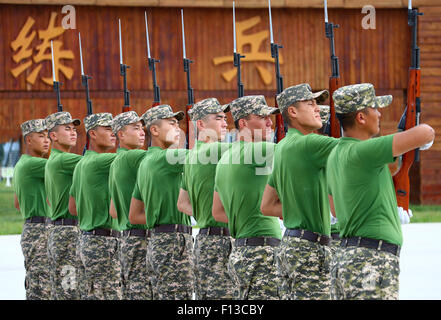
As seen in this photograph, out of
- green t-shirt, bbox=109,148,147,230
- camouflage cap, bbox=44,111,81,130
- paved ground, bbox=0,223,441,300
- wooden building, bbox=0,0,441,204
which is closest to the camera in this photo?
green t-shirt, bbox=109,148,147,230

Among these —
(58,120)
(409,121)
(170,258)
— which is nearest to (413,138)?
(170,258)

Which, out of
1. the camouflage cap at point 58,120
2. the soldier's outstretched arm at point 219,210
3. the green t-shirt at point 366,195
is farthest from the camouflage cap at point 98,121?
the green t-shirt at point 366,195

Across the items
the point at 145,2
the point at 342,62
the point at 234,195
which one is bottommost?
the point at 234,195

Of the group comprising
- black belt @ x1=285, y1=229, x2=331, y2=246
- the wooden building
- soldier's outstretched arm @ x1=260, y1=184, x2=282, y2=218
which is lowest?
black belt @ x1=285, y1=229, x2=331, y2=246

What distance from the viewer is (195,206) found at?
16.7 ft

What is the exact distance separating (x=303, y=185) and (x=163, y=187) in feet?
4.96

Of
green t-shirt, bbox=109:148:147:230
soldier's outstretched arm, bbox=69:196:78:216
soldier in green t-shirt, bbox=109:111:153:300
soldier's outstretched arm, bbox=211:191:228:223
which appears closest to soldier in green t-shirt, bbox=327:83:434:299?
soldier's outstretched arm, bbox=211:191:228:223

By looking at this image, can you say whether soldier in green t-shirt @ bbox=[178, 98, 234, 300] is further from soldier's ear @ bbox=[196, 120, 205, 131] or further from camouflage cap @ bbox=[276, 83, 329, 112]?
camouflage cap @ bbox=[276, 83, 329, 112]

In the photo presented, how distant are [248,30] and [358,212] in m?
11.4

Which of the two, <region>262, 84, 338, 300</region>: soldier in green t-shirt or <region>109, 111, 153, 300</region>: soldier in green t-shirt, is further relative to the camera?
<region>109, 111, 153, 300</region>: soldier in green t-shirt

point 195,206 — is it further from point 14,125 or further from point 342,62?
point 342,62

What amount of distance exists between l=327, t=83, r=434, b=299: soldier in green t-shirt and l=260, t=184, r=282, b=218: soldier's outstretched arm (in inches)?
22.2


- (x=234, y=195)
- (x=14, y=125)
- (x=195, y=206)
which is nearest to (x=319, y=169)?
(x=234, y=195)

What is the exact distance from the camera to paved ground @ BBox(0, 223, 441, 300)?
8961mm
